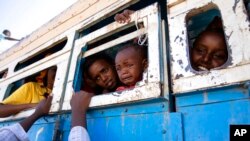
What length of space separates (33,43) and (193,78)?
7.54ft

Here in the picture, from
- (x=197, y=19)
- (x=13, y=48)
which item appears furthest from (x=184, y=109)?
(x=13, y=48)

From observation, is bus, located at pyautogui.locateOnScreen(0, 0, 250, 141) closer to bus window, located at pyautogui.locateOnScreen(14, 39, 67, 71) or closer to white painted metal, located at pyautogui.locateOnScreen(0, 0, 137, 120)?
white painted metal, located at pyautogui.locateOnScreen(0, 0, 137, 120)

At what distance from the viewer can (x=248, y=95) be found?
91cm

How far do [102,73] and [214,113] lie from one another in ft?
4.28

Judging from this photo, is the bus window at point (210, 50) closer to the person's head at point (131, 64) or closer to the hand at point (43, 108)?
the person's head at point (131, 64)

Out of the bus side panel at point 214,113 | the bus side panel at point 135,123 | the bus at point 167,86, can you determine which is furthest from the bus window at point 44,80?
the bus side panel at point 214,113

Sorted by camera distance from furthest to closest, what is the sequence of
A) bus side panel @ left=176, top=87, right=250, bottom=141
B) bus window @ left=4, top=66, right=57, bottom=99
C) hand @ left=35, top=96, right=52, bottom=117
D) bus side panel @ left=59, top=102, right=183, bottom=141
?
bus window @ left=4, top=66, right=57, bottom=99, hand @ left=35, top=96, right=52, bottom=117, bus side panel @ left=59, top=102, right=183, bottom=141, bus side panel @ left=176, top=87, right=250, bottom=141

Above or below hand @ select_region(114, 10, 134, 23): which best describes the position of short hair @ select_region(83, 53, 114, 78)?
below

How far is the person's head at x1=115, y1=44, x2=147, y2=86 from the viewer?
1661mm

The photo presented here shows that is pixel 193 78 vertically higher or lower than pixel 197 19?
lower

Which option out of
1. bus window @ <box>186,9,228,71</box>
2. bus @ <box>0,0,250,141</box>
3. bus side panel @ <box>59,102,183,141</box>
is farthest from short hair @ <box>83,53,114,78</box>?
bus window @ <box>186,9,228,71</box>

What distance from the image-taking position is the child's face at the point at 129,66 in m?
1.66

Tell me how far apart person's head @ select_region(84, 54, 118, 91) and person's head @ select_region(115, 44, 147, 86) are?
36cm

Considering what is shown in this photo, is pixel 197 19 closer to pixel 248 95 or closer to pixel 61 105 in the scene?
pixel 248 95
